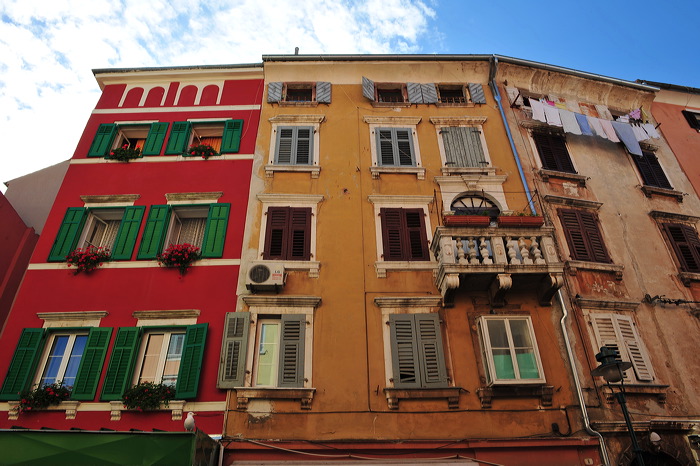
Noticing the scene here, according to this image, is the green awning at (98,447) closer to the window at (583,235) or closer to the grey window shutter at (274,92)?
the window at (583,235)

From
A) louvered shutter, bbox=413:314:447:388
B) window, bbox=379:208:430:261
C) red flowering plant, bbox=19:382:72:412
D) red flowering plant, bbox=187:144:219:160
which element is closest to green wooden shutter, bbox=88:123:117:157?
red flowering plant, bbox=187:144:219:160

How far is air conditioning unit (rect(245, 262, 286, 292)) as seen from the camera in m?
11.7

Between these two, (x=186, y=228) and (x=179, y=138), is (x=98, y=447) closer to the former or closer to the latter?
(x=186, y=228)

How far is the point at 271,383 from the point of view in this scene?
35.8ft

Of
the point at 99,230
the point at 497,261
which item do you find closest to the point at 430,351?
the point at 497,261

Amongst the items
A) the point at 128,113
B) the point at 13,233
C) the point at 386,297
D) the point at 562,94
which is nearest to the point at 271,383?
the point at 386,297

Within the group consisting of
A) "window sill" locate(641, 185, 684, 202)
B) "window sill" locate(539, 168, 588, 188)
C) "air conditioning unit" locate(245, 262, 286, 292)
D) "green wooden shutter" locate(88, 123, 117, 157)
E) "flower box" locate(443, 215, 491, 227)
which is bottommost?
"air conditioning unit" locate(245, 262, 286, 292)

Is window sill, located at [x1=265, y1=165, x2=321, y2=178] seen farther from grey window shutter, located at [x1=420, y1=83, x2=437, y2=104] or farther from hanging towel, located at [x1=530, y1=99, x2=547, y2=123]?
hanging towel, located at [x1=530, y1=99, x2=547, y2=123]

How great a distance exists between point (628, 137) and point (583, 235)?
201 inches

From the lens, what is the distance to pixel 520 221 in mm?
11922

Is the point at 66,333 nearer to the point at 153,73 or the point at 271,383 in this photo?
the point at 271,383

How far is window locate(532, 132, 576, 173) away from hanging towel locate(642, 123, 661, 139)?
3.42 meters

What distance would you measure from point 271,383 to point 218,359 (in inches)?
53.9

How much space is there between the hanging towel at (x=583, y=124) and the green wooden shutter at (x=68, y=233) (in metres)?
15.9
